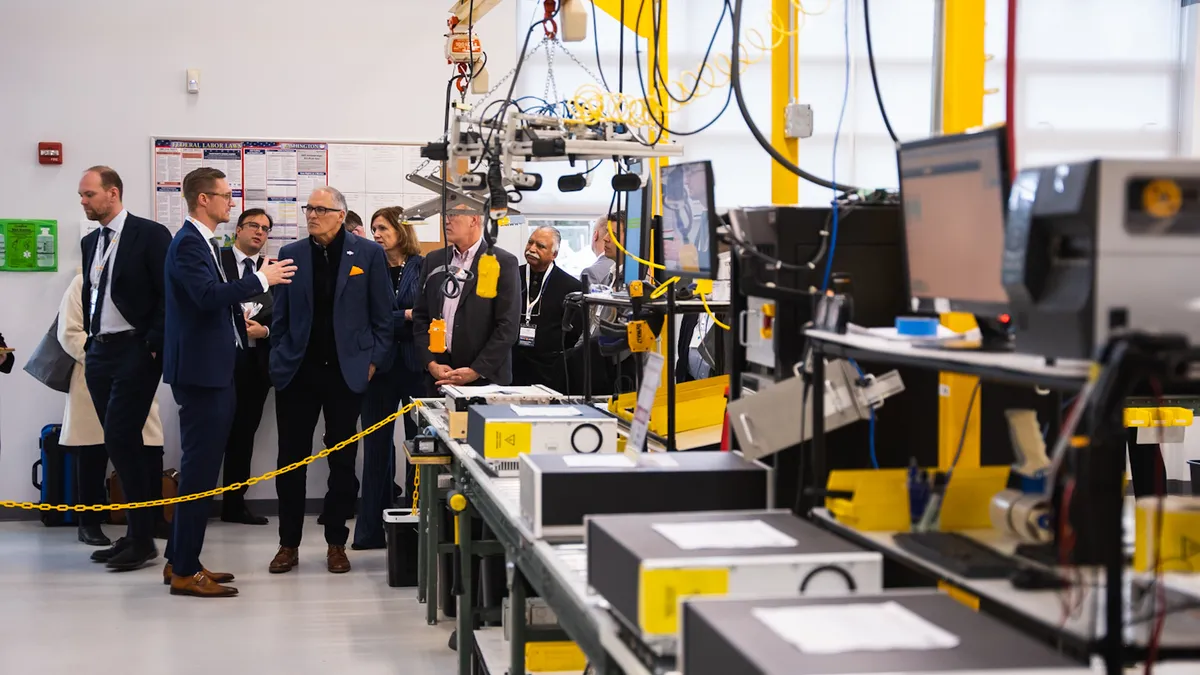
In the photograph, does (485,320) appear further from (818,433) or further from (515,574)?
(818,433)

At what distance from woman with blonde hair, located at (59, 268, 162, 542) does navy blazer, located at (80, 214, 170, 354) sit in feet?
2.61

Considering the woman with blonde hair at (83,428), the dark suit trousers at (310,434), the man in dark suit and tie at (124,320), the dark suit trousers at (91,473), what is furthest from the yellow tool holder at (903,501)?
the dark suit trousers at (91,473)

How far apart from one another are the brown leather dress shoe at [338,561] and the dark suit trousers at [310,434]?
3 centimetres

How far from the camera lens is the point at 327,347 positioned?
18.2ft

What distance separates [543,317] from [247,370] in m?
1.59

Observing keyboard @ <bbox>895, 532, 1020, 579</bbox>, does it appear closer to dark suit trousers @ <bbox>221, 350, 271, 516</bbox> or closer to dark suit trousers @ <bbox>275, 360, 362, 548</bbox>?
dark suit trousers @ <bbox>275, 360, 362, 548</bbox>

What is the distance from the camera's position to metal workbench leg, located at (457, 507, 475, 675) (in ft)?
12.8

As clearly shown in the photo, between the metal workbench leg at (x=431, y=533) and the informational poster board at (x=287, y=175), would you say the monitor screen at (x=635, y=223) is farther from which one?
the informational poster board at (x=287, y=175)

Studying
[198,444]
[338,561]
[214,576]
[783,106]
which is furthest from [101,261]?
[783,106]

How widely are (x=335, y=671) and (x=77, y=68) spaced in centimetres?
403

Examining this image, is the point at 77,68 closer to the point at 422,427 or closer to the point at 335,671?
the point at 422,427

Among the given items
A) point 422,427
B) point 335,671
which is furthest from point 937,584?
Answer: point 422,427

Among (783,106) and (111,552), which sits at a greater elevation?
(783,106)

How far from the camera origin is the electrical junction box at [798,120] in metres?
3.34
